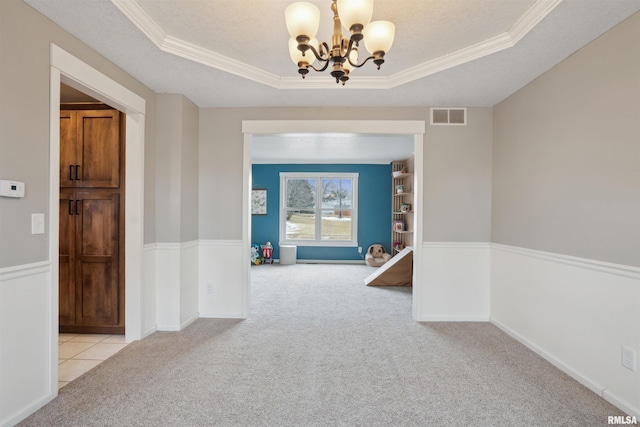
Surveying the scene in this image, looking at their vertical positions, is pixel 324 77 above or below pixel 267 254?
above

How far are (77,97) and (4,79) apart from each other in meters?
1.75

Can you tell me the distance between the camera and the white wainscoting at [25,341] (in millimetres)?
1858

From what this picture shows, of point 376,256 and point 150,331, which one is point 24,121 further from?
point 376,256

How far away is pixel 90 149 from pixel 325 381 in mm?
3028

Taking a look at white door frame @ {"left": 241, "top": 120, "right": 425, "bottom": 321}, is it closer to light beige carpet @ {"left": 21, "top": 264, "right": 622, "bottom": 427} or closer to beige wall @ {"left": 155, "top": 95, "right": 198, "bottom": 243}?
light beige carpet @ {"left": 21, "top": 264, "right": 622, "bottom": 427}

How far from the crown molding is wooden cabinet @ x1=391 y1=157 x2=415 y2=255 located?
169 inches

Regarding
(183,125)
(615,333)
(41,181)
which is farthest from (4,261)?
(615,333)

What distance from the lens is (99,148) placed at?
3.24m

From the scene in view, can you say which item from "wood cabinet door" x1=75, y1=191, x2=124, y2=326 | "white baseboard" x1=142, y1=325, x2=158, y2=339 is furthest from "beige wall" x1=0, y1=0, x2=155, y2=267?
"white baseboard" x1=142, y1=325, x2=158, y2=339

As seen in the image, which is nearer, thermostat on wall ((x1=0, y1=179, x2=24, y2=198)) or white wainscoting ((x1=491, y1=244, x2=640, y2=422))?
thermostat on wall ((x1=0, y1=179, x2=24, y2=198))

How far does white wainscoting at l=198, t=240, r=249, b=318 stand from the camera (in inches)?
152

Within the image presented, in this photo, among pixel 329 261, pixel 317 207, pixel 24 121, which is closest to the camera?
pixel 24 121

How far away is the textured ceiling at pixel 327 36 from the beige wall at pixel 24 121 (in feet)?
0.47

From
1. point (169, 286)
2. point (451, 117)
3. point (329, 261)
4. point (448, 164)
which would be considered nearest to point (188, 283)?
point (169, 286)
